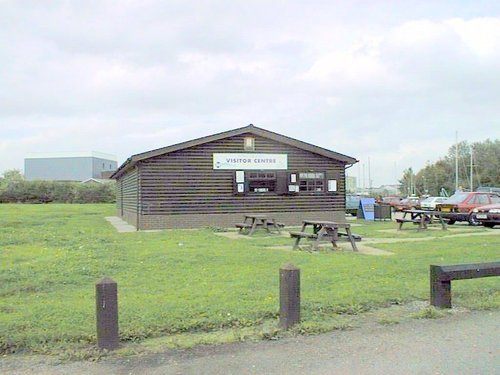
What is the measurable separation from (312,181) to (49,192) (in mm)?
43624

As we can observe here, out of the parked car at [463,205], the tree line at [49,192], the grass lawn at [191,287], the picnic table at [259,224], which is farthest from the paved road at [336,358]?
the tree line at [49,192]

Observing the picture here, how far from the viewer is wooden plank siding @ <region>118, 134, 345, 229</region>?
21594 mm

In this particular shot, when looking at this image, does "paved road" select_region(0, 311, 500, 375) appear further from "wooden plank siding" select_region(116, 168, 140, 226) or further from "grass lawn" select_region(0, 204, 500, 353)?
"wooden plank siding" select_region(116, 168, 140, 226)

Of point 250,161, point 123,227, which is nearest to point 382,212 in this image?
point 250,161

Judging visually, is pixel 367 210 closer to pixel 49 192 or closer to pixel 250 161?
pixel 250 161

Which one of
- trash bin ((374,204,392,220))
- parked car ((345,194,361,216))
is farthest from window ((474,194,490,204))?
parked car ((345,194,361,216))

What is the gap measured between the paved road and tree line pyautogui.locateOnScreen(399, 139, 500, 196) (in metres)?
79.8

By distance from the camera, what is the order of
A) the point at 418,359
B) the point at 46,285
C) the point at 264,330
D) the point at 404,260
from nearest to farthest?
1. the point at 418,359
2. the point at 264,330
3. the point at 46,285
4. the point at 404,260

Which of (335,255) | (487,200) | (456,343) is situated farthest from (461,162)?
(456,343)

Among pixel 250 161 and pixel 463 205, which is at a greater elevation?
pixel 250 161

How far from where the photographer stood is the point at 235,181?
896 inches

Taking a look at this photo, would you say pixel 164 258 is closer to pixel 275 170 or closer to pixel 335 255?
pixel 335 255

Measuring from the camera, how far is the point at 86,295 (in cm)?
750

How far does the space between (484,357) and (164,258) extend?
23.8ft
